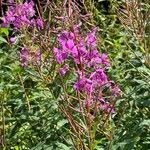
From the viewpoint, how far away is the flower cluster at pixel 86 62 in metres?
2.13

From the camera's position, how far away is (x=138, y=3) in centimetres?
294

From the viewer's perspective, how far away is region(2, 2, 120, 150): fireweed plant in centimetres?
207

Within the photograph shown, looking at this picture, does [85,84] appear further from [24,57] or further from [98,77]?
[24,57]

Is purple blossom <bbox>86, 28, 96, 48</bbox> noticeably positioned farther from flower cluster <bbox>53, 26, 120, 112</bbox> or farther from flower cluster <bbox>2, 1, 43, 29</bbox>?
flower cluster <bbox>2, 1, 43, 29</bbox>

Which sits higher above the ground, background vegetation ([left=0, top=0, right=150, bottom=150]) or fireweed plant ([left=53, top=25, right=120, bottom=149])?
fireweed plant ([left=53, top=25, right=120, bottom=149])

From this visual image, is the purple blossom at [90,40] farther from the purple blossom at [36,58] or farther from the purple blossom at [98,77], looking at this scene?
the purple blossom at [36,58]

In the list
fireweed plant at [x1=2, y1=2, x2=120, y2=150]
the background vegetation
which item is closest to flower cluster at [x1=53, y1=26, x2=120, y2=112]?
fireweed plant at [x1=2, y1=2, x2=120, y2=150]

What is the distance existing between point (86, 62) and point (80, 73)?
0.33m

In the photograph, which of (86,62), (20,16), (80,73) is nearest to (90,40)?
(86,62)

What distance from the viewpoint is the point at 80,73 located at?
7.06ft

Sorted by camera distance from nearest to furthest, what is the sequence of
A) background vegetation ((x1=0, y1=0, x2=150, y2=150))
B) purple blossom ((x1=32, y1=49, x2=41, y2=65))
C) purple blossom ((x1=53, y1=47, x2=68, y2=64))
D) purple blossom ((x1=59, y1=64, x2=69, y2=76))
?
purple blossom ((x1=53, y1=47, x2=68, y2=64)) → purple blossom ((x1=59, y1=64, x2=69, y2=76)) → background vegetation ((x1=0, y1=0, x2=150, y2=150)) → purple blossom ((x1=32, y1=49, x2=41, y2=65))

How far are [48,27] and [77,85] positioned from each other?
35.3 inches

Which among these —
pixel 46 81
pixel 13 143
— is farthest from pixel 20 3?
pixel 13 143

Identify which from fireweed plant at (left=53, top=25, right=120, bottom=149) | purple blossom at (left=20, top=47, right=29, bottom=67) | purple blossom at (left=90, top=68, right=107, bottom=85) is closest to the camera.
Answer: fireweed plant at (left=53, top=25, right=120, bottom=149)
